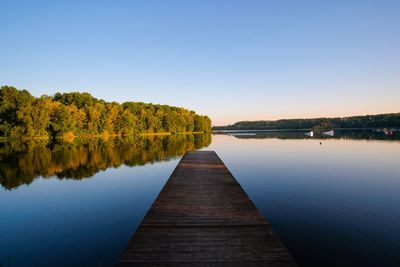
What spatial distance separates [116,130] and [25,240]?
96.8 meters

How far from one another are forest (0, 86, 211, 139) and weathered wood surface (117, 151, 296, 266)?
76.3 meters

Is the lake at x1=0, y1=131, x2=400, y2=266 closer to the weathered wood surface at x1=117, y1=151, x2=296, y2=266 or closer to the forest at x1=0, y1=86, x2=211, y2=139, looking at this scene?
the weathered wood surface at x1=117, y1=151, x2=296, y2=266

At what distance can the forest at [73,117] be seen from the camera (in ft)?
235

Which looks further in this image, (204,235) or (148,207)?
(148,207)

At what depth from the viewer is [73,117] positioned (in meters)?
82.2

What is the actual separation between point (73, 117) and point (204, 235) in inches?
3403

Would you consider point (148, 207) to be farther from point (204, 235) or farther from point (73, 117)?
point (73, 117)

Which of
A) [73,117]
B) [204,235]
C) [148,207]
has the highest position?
[73,117]

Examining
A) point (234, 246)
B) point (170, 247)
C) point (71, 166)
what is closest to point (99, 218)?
A: point (170, 247)

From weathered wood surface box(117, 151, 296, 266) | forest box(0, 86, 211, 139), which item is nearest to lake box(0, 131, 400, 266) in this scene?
weathered wood surface box(117, 151, 296, 266)

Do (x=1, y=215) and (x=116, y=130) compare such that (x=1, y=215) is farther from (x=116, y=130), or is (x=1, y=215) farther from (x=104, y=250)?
(x=116, y=130)

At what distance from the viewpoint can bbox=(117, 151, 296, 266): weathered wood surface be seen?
20.3ft

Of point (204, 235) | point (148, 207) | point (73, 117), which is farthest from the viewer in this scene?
point (73, 117)

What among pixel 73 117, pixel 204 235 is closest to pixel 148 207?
pixel 204 235
